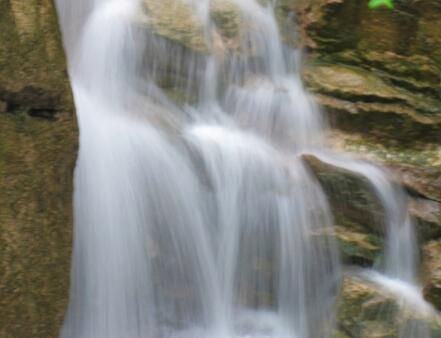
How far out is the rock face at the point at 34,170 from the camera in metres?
2.31

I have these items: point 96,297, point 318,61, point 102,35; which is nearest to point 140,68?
point 102,35

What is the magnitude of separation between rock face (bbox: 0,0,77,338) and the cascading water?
0.62m

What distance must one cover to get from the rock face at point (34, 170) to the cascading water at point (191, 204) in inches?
24.3

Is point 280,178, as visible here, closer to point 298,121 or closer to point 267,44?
point 298,121

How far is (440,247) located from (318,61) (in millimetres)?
1757

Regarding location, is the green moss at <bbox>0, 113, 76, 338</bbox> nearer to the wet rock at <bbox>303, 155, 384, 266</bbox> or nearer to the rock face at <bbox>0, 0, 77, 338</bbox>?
the rock face at <bbox>0, 0, 77, 338</bbox>

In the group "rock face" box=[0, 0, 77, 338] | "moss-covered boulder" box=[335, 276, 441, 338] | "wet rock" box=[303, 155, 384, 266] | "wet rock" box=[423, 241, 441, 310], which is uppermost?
"rock face" box=[0, 0, 77, 338]

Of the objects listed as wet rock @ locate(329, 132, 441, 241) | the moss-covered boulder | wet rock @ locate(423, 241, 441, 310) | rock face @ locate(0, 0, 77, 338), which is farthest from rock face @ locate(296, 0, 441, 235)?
rock face @ locate(0, 0, 77, 338)

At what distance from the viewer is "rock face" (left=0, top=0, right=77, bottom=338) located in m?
2.31

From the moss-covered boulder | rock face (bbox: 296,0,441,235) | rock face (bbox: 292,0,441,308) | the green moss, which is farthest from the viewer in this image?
rock face (bbox: 296,0,441,235)

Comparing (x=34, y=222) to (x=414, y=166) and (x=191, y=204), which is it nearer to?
(x=191, y=204)

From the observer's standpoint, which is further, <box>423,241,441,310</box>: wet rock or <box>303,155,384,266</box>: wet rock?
<box>303,155,384,266</box>: wet rock

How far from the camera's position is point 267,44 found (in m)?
4.72

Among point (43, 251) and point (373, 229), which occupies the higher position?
point (43, 251)
